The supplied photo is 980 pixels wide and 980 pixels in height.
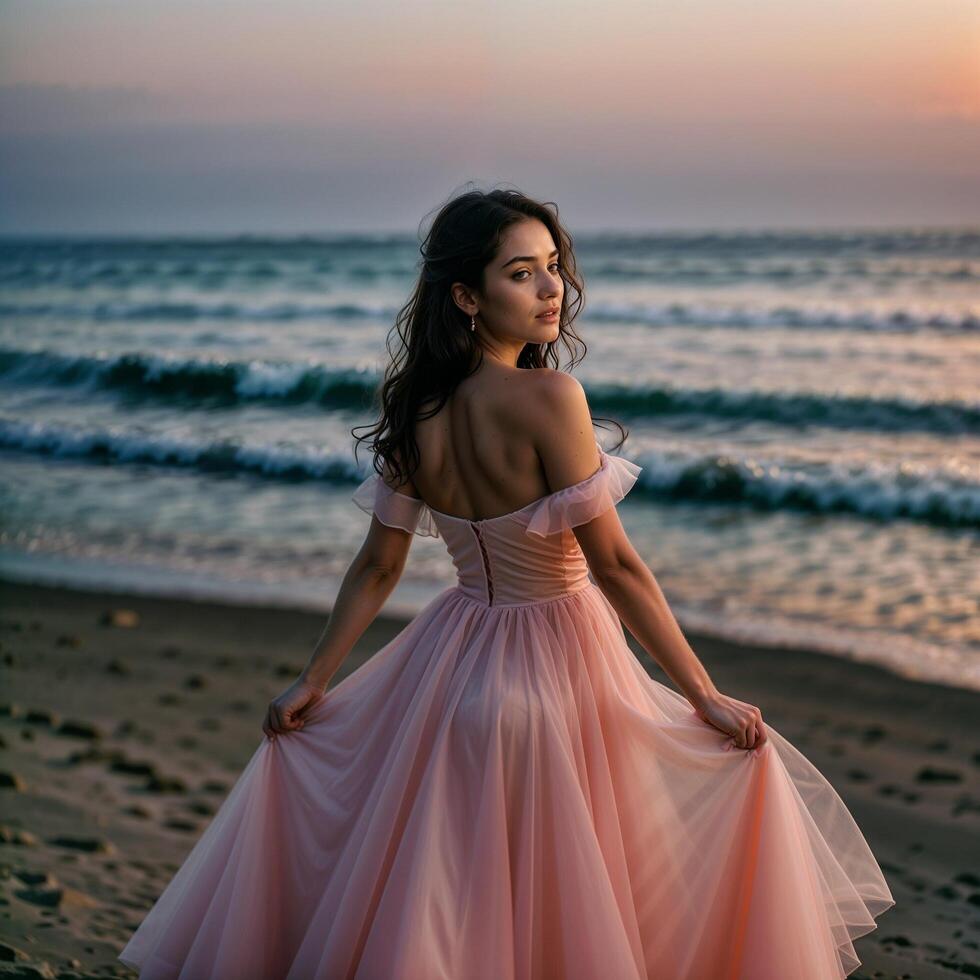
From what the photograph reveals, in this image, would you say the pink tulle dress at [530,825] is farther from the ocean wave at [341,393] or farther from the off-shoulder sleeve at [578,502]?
the ocean wave at [341,393]

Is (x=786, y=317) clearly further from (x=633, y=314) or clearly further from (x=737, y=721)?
(x=737, y=721)

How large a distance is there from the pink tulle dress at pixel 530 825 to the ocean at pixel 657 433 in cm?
365

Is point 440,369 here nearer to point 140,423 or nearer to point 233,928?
point 233,928

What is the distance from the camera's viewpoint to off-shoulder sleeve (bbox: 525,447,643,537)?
2.45 m

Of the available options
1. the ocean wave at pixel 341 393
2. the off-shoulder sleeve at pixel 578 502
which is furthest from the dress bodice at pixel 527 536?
the ocean wave at pixel 341 393

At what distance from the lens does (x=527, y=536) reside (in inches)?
101

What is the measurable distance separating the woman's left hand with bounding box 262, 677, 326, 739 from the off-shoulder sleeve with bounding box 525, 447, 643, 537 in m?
0.70

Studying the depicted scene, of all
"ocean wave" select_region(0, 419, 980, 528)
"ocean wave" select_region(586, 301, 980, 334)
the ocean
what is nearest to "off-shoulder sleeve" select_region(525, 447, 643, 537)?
the ocean

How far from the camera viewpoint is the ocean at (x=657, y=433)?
7.59m

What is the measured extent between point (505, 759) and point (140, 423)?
1207 cm

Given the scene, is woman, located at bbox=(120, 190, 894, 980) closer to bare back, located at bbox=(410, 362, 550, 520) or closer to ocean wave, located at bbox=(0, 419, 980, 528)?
bare back, located at bbox=(410, 362, 550, 520)

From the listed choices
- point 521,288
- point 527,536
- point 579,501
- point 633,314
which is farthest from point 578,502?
point 633,314

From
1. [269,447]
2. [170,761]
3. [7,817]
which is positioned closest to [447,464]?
[7,817]

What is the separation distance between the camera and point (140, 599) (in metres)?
7.48
